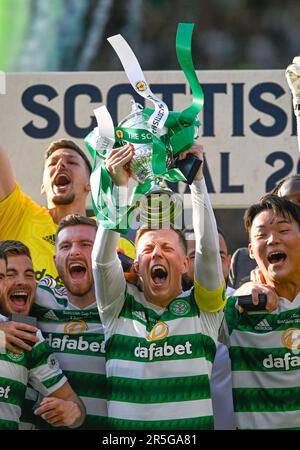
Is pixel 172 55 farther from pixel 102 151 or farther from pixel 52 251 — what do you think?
pixel 102 151

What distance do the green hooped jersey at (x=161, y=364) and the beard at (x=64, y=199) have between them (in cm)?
81

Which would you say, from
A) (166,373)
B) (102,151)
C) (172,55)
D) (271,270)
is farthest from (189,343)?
(172,55)

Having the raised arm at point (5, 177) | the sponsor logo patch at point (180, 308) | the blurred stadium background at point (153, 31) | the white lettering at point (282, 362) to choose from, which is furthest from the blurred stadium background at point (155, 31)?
the white lettering at point (282, 362)

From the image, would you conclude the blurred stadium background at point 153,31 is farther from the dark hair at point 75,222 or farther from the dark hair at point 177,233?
the dark hair at point 177,233

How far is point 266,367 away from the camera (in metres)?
3.35

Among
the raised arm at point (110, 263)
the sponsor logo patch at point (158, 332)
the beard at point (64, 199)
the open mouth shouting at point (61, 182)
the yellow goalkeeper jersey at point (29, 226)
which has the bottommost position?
the sponsor logo patch at point (158, 332)

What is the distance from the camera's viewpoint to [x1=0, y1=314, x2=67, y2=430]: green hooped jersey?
10.8ft

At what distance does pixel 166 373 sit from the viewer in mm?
3264

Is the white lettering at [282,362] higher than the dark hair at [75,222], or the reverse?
the dark hair at [75,222]

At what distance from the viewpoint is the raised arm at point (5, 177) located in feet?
13.6

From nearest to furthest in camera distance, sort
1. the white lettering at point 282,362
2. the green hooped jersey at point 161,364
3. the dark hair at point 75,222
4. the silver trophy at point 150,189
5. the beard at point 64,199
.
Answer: the silver trophy at point 150,189, the green hooped jersey at point 161,364, the white lettering at point 282,362, the dark hair at point 75,222, the beard at point 64,199

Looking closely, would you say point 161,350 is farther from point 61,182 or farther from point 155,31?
point 155,31

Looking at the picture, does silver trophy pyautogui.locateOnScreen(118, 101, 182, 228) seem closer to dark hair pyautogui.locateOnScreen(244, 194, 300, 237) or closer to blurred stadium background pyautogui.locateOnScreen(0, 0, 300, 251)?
dark hair pyautogui.locateOnScreen(244, 194, 300, 237)
